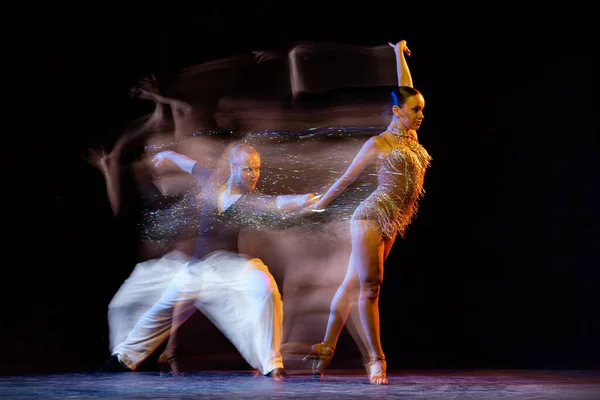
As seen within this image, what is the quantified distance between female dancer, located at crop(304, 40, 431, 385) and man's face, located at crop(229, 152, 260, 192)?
57 centimetres

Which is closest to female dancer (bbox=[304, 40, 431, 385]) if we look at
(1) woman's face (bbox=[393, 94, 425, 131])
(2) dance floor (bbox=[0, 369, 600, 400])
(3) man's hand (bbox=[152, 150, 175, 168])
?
(1) woman's face (bbox=[393, 94, 425, 131])

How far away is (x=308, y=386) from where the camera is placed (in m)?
4.03

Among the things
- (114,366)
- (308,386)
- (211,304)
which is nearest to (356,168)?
(308,386)

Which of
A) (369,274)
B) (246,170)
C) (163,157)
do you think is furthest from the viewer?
(163,157)

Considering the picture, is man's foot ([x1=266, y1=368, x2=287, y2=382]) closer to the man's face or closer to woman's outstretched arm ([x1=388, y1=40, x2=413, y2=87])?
the man's face

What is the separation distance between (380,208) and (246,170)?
0.89 m

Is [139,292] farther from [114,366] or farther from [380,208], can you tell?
[380,208]

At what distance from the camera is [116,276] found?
5.78 m

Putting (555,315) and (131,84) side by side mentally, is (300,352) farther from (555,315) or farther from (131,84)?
(131,84)

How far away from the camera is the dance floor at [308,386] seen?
359 cm

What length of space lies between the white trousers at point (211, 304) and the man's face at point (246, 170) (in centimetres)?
44

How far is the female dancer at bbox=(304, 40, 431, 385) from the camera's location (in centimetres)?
431

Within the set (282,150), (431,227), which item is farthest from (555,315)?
(282,150)

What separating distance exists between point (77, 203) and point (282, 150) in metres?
1.67
